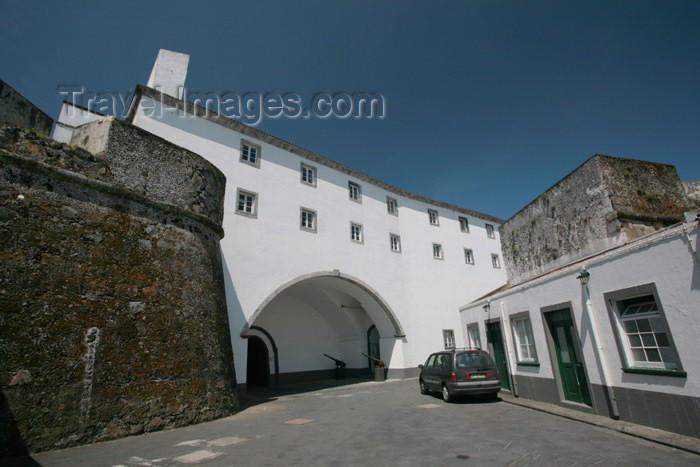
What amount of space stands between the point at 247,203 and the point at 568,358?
13.4 metres

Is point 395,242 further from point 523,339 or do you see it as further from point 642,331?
point 642,331

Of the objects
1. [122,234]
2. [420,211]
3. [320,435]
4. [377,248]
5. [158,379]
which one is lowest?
[320,435]

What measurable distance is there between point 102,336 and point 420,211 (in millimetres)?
20447

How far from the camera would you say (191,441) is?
6410 millimetres

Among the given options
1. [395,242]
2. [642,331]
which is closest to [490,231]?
[395,242]

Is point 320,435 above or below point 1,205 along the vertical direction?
below

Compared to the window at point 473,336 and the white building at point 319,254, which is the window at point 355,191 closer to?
the white building at point 319,254

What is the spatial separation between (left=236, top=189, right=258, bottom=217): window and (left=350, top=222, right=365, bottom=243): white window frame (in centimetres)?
612

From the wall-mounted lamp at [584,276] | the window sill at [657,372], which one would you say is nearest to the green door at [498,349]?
the wall-mounted lamp at [584,276]

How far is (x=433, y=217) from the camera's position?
82.4 ft

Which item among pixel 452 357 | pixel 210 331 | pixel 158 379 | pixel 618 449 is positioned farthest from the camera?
pixel 452 357

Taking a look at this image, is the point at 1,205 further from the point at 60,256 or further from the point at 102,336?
the point at 102,336

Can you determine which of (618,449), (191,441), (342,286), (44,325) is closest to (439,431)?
(618,449)

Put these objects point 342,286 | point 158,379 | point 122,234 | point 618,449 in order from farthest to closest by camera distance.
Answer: point 342,286
point 122,234
point 158,379
point 618,449
